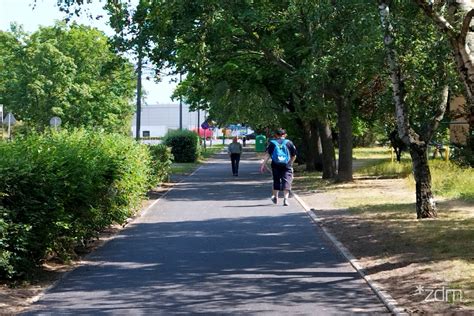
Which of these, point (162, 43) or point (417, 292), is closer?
point (417, 292)

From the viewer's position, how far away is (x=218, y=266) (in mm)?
9398

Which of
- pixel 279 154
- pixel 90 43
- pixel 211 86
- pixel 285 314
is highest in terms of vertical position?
pixel 90 43

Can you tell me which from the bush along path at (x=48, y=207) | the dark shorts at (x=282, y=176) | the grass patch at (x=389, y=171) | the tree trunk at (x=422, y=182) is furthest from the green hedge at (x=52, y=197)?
the grass patch at (x=389, y=171)

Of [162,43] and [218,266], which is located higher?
[162,43]

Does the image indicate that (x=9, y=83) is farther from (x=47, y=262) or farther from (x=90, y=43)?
(x=47, y=262)

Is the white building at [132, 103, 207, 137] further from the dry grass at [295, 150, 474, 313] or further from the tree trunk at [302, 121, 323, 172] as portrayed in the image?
the dry grass at [295, 150, 474, 313]

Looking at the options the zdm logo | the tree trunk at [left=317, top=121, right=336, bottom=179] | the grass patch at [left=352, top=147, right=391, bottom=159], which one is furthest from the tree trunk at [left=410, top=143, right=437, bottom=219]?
the grass patch at [left=352, top=147, right=391, bottom=159]

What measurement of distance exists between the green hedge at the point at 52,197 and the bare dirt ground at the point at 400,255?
12.7 ft

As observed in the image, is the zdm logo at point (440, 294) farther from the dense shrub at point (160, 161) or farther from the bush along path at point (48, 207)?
the dense shrub at point (160, 161)

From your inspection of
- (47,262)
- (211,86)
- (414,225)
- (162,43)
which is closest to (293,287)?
(47,262)

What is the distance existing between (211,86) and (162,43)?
10.2 metres

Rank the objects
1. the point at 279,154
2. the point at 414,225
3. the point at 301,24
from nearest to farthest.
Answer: the point at 414,225 < the point at 279,154 < the point at 301,24

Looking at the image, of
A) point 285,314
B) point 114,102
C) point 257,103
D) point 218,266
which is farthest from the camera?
point 114,102

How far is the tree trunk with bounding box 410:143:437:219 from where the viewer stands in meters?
12.9
